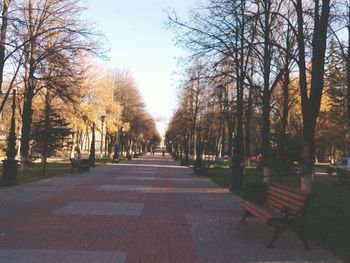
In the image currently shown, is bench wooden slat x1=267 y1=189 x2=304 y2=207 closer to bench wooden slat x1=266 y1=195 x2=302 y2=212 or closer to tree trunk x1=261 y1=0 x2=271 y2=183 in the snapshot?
bench wooden slat x1=266 y1=195 x2=302 y2=212

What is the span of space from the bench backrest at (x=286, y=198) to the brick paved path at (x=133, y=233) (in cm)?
61

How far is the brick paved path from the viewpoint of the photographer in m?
8.16

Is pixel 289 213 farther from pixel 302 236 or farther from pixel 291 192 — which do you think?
pixel 291 192

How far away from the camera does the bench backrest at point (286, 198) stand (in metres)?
9.28

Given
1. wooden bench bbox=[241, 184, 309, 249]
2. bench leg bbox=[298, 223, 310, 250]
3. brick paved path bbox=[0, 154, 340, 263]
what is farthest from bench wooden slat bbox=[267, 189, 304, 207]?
brick paved path bbox=[0, 154, 340, 263]

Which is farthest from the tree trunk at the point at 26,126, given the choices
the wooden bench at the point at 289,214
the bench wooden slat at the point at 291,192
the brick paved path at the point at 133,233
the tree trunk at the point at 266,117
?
the wooden bench at the point at 289,214

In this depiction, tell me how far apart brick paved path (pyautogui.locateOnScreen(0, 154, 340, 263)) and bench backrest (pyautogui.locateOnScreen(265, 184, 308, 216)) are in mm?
→ 609

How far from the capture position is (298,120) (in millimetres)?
55250

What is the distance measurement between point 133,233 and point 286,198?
2.98 m

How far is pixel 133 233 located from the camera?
33.6 feet

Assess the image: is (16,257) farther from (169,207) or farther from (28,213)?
(169,207)

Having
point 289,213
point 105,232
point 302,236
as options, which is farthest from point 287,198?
point 105,232

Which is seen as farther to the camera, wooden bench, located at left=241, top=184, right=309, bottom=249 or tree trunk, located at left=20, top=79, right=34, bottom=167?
tree trunk, located at left=20, top=79, right=34, bottom=167

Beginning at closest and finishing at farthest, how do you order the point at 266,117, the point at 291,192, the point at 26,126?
1. the point at 291,192
2. the point at 266,117
3. the point at 26,126
